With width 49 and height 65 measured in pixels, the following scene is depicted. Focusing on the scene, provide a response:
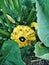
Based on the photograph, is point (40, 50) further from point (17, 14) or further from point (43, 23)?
point (17, 14)

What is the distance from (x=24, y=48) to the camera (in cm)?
180

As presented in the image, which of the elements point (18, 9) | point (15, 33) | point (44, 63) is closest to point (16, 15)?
point (18, 9)

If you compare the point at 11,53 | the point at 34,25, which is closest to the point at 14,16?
the point at 34,25

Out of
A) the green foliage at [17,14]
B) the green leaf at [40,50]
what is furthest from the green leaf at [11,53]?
the green foliage at [17,14]

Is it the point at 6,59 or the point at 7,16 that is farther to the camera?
the point at 7,16

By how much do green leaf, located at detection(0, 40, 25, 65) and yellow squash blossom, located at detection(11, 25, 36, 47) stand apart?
0.67 feet

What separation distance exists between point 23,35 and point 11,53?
0.24m

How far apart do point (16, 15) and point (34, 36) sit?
12.0 inches

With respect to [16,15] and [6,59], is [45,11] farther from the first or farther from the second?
[16,15]

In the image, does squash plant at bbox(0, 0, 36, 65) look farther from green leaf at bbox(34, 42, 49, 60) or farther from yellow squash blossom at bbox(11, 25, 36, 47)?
green leaf at bbox(34, 42, 49, 60)

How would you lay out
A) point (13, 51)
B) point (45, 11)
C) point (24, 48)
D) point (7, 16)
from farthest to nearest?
1. point (7, 16)
2. point (24, 48)
3. point (13, 51)
4. point (45, 11)

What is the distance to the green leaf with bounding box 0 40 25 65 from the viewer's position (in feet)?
5.27

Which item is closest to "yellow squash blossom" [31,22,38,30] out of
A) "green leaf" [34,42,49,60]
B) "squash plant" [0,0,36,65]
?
"squash plant" [0,0,36,65]

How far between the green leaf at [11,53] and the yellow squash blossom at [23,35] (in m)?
0.20
